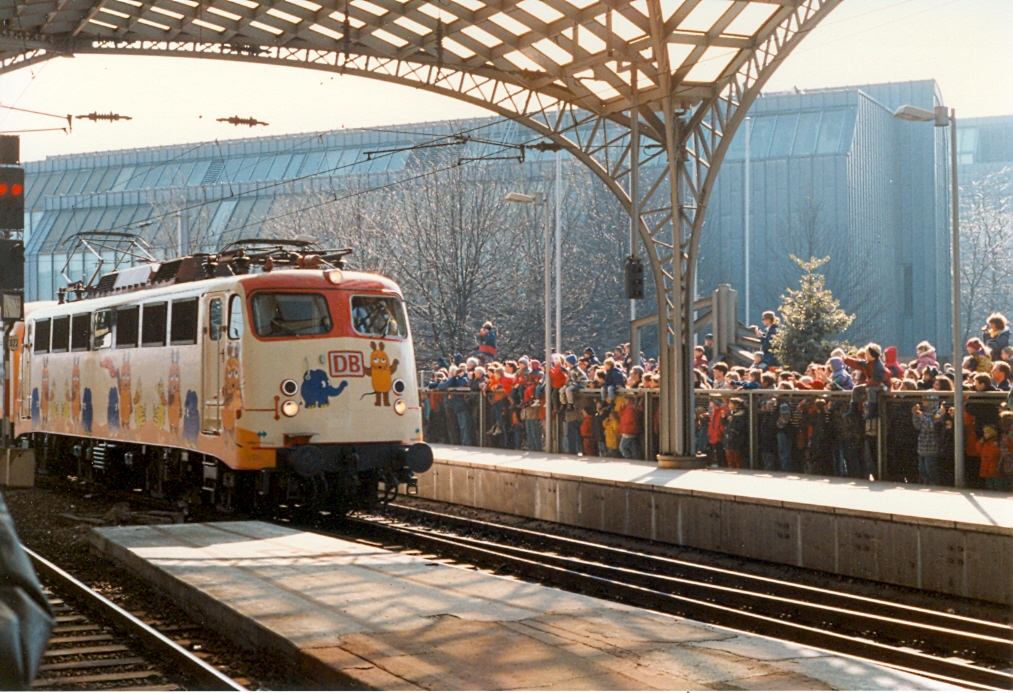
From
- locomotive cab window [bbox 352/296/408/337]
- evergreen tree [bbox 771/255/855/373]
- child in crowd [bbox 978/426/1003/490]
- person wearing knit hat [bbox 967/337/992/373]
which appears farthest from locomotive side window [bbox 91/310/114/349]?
evergreen tree [bbox 771/255/855/373]

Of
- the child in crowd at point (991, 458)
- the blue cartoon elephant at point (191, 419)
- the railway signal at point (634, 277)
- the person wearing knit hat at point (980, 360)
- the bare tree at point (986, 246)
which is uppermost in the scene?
the bare tree at point (986, 246)

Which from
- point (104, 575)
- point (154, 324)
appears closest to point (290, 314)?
point (154, 324)

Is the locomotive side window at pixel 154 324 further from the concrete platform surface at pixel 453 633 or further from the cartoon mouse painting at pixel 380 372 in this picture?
the concrete platform surface at pixel 453 633

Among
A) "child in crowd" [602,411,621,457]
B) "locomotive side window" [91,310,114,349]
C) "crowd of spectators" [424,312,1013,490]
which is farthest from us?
"child in crowd" [602,411,621,457]

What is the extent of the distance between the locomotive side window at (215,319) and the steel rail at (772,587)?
4323 mm

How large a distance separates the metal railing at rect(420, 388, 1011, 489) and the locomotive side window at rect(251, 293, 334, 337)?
642 centimetres

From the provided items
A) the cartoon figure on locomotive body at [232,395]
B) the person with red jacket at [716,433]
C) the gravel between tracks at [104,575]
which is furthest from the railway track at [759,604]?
the person with red jacket at [716,433]

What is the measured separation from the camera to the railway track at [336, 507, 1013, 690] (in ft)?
30.8

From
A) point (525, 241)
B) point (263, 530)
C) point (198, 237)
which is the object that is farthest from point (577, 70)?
point (198, 237)

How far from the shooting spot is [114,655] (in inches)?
365

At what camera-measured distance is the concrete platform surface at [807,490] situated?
12.7 m

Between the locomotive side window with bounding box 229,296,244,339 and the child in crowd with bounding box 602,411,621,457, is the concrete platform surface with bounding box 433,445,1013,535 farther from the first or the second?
the locomotive side window with bounding box 229,296,244,339

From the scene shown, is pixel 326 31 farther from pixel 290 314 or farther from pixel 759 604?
pixel 759 604

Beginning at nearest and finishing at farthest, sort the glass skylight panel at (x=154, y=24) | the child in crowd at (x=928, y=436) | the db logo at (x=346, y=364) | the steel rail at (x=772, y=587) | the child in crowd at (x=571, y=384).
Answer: the steel rail at (x=772, y=587)
the child in crowd at (x=928, y=436)
the db logo at (x=346, y=364)
the glass skylight panel at (x=154, y=24)
the child in crowd at (x=571, y=384)
